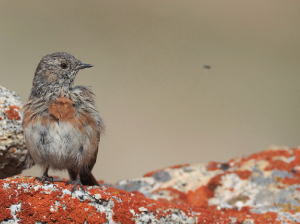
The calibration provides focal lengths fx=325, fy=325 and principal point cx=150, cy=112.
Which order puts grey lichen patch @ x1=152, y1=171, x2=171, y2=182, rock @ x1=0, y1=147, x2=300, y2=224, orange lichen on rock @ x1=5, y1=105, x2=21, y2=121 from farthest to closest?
grey lichen patch @ x1=152, y1=171, x2=171, y2=182 < orange lichen on rock @ x1=5, y1=105, x2=21, y2=121 < rock @ x1=0, y1=147, x2=300, y2=224

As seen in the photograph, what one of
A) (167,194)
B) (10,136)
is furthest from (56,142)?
(167,194)

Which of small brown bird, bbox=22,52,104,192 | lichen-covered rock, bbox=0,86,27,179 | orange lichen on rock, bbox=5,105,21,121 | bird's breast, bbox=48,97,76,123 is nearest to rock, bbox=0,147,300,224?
small brown bird, bbox=22,52,104,192

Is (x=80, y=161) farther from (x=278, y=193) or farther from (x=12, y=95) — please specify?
(x=278, y=193)

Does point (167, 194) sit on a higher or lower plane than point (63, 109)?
lower

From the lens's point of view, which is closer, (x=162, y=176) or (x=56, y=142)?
(x=56, y=142)

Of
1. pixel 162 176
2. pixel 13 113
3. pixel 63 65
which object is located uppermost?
pixel 63 65

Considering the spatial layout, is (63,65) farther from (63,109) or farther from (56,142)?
(56,142)

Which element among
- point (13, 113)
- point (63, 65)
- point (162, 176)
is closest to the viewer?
point (63, 65)

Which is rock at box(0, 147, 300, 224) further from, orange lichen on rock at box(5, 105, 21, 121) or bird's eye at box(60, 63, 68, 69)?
bird's eye at box(60, 63, 68, 69)
